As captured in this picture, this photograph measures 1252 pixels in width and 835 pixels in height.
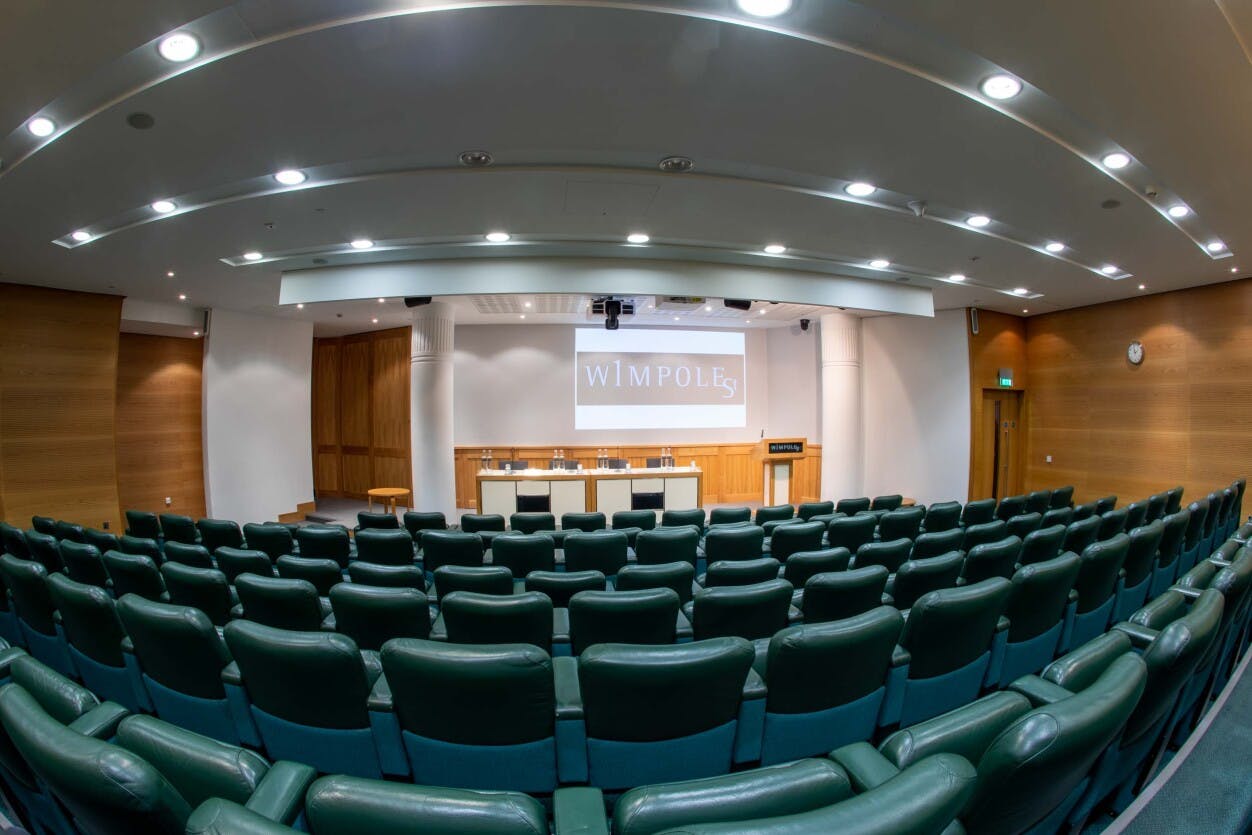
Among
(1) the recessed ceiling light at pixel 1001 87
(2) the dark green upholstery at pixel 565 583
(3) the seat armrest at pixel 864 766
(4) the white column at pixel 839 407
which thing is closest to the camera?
(3) the seat armrest at pixel 864 766

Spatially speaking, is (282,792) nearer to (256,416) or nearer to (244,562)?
(244,562)

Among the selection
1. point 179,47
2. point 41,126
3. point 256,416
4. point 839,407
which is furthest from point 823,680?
point 256,416

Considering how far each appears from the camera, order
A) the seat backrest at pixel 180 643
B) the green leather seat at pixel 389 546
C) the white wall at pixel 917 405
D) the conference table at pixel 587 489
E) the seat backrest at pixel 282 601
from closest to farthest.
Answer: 1. the seat backrest at pixel 180 643
2. the seat backrest at pixel 282 601
3. the green leather seat at pixel 389 546
4. the conference table at pixel 587 489
5. the white wall at pixel 917 405

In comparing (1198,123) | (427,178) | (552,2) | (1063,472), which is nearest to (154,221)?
(427,178)

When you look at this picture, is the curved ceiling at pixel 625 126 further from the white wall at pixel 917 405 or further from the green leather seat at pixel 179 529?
the white wall at pixel 917 405

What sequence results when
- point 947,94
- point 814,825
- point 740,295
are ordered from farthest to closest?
point 740,295 → point 947,94 → point 814,825

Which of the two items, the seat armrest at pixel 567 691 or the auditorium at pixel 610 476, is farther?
the seat armrest at pixel 567 691

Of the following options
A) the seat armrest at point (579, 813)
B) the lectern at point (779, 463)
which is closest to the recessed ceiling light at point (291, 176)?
the seat armrest at point (579, 813)

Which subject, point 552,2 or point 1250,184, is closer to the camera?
point 552,2

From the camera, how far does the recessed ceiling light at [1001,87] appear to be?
107 inches

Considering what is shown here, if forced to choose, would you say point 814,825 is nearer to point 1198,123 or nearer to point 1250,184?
point 1198,123

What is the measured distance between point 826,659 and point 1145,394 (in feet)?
34.2

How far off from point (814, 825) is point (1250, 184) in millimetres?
6569

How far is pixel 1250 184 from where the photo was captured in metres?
4.05
